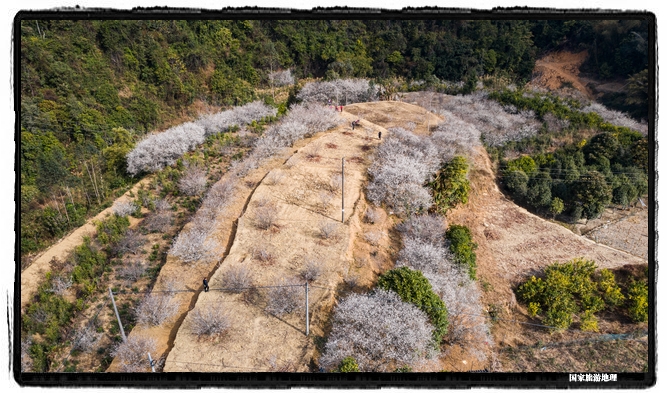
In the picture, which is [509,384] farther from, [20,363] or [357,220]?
[357,220]

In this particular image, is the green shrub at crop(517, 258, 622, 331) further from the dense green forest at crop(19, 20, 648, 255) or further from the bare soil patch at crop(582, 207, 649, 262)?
the dense green forest at crop(19, 20, 648, 255)

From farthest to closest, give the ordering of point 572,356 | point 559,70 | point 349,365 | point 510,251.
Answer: point 559,70
point 510,251
point 572,356
point 349,365

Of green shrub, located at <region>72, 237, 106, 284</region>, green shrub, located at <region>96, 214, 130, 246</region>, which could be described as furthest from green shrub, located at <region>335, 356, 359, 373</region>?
green shrub, located at <region>96, 214, 130, 246</region>

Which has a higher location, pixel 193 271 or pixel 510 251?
pixel 193 271

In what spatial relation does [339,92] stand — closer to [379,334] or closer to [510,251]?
[510,251]

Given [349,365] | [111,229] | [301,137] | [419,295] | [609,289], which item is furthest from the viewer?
[301,137]

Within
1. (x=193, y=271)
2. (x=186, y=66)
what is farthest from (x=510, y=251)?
(x=186, y=66)
